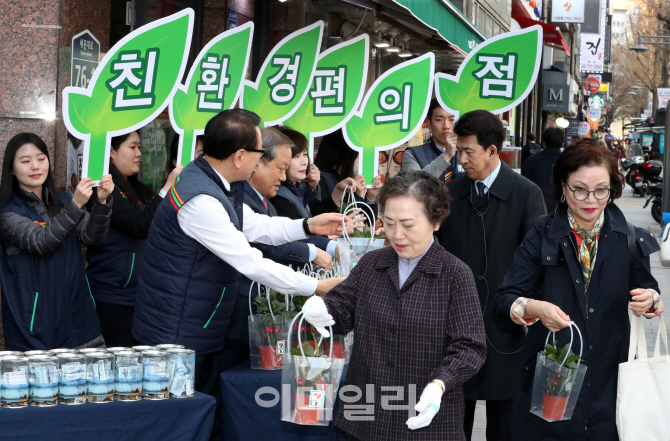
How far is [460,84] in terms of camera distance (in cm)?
630

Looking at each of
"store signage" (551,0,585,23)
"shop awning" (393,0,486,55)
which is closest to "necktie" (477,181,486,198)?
"shop awning" (393,0,486,55)

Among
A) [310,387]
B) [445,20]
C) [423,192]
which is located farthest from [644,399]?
[445,20]

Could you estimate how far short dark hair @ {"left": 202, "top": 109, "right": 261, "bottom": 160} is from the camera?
3650mm

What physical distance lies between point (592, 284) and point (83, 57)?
378 cm

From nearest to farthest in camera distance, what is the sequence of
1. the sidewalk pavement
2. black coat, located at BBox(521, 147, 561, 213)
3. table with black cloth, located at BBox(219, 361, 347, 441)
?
table with black cloth, located at BBox(219, 361, 347, 441) < the sidewalk pavement < black coat, located at BBox(521, 147, 561, 213)

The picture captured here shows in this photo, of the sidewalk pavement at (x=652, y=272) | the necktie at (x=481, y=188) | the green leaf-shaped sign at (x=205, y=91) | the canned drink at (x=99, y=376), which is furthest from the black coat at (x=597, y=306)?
the green leaf-shaped sign at (x=205, y=91)

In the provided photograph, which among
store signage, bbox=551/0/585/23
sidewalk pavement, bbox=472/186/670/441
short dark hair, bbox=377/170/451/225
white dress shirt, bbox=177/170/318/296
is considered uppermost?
store signage, bbox=551/0/585/23

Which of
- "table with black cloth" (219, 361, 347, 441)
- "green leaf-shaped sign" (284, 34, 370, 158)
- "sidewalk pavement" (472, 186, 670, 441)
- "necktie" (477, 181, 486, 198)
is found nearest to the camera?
"table with black cloth" (219, 361, 347, 441)

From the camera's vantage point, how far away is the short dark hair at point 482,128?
4.16 meters

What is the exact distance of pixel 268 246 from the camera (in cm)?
429

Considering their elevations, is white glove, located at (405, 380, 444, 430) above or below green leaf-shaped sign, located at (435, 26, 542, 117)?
below

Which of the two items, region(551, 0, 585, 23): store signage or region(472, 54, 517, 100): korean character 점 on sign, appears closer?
region(472, 54, 517, 100): korean character 점 on sign

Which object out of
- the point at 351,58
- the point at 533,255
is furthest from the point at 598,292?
the point at 351,58

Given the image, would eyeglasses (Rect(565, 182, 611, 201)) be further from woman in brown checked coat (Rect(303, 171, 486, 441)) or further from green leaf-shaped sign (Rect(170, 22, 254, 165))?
green leaf-shaped sign (Rect(170, 22, 254, 165))
